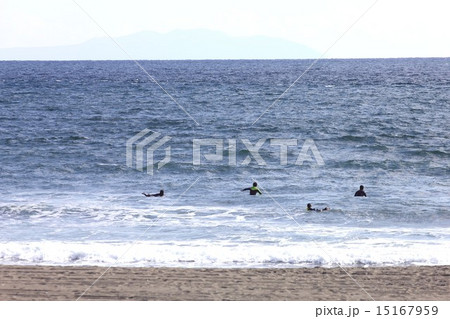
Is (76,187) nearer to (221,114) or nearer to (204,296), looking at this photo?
(204,296)

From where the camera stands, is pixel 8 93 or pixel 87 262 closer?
pixel 87 262

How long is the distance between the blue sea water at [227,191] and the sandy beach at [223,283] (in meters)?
0.87

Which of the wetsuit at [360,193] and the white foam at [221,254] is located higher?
the wetsuit at [360,193]

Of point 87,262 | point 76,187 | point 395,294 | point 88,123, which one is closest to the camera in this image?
point 395,294

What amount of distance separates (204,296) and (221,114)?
3614cm

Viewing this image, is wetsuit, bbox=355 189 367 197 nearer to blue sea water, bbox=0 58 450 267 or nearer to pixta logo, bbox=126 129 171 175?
blue sea water, bbox=0 58 450 267

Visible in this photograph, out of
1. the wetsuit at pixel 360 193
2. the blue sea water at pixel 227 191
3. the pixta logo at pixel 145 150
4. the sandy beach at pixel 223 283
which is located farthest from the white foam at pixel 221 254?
the pixta logo at pixel 145 150

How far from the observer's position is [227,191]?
22.8m

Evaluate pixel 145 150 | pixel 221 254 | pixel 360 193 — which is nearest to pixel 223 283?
pixel 221 254

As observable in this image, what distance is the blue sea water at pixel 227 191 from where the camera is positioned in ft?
48.6

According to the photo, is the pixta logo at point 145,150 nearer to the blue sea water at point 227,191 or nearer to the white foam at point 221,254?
the blue sea water at point 227,191

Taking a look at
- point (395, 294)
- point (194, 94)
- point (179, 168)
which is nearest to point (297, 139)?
point (179, 168)

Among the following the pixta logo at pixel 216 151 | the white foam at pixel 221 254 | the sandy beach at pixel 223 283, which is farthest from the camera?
the pixta logo at pixel 216 151
